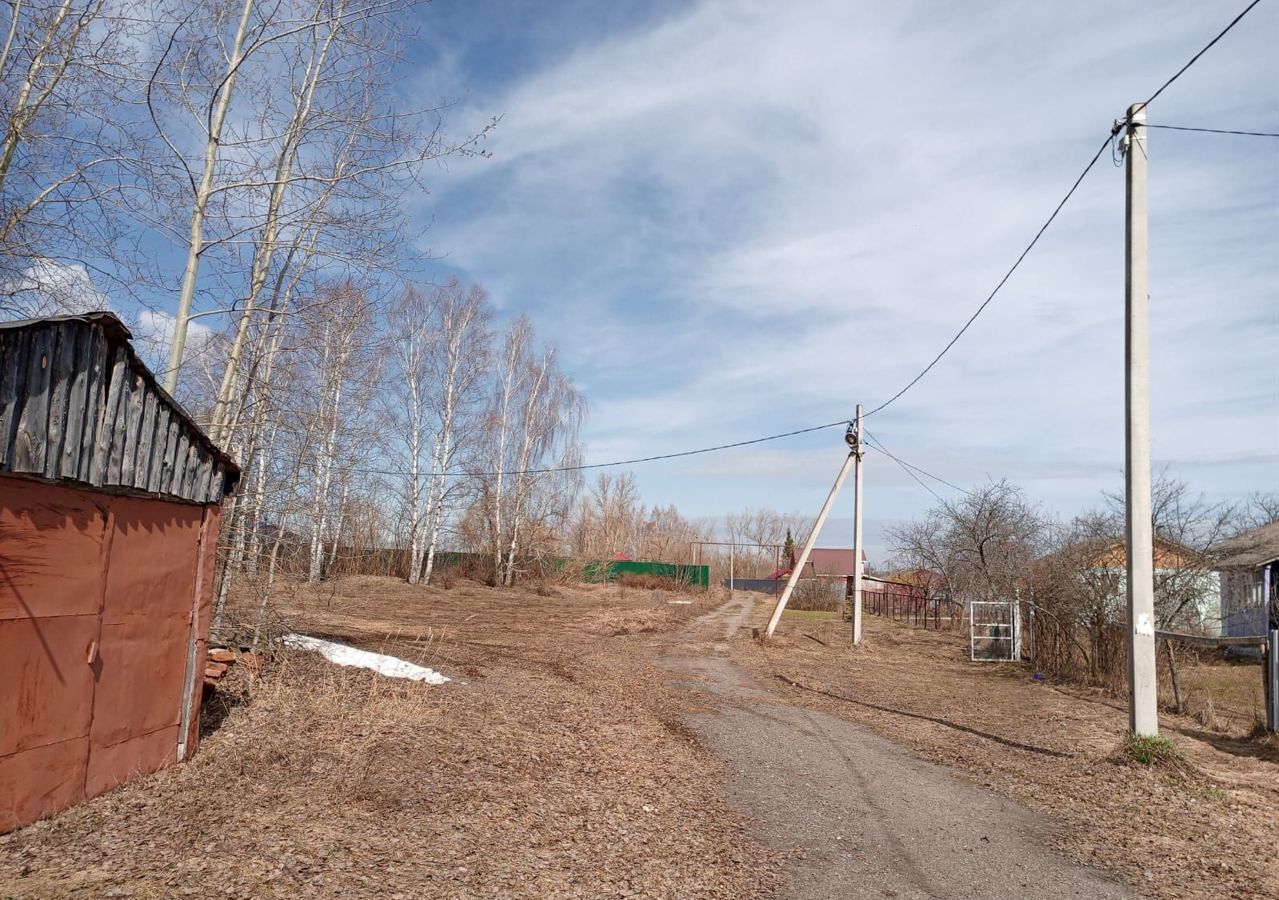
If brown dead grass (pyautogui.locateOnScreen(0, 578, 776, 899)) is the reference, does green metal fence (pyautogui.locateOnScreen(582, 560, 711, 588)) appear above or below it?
above

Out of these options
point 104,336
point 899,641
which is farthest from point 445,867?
point 899,641

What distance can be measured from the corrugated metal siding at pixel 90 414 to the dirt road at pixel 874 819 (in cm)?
498

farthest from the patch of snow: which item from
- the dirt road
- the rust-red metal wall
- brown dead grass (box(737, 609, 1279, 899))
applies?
brown dead grass (box(737, 609, 1279, 899))

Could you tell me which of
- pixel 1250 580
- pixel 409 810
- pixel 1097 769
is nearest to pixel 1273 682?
pixel 1097 769

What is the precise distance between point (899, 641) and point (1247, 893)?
66.9 feet

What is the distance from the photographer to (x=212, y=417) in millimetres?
10438

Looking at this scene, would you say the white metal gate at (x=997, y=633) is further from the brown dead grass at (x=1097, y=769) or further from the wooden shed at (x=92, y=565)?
the wooden shed at (x=92, y=565)

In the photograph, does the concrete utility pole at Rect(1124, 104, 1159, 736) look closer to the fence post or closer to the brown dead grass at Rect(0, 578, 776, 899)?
the fence post

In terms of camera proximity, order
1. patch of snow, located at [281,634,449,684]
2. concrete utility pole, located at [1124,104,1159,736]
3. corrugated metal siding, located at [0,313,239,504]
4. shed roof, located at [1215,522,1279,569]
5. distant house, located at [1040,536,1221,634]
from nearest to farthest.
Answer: corrugated metal siding, located at [0,313,239,504] → concrete utility pole, located at [1124,104,1159,736] → patch of snow, located at [281,634,449,684] → distant house, located at [1040,536,1221,634] → shed roof, located at [1215,522,1279,569]

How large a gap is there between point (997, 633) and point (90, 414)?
19925 mm

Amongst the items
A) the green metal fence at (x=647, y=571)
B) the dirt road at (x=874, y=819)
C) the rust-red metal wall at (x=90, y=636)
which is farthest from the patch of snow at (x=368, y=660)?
the green metal fence at (x=647, y=571)

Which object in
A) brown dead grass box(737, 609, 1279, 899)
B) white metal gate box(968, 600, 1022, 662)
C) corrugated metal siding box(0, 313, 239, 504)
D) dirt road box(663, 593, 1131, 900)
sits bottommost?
dirt road box(663, 593, 1131, 900)

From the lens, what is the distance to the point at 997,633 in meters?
20.9

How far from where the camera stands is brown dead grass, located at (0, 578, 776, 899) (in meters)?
4.70
